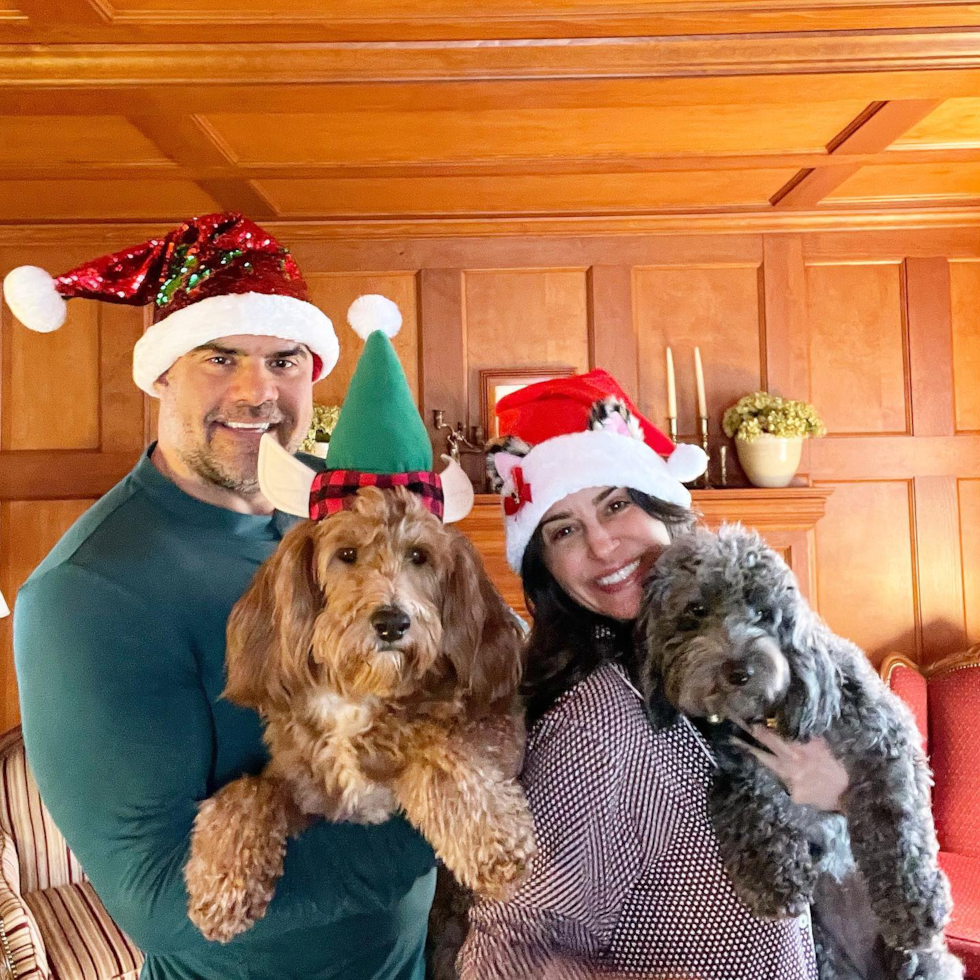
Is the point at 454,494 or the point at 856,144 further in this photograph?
the point at 856,144

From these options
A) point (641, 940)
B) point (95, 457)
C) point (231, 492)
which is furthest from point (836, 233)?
point (641, 940)

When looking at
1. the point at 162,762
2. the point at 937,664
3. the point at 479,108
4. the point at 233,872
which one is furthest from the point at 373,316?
the point at 937,664

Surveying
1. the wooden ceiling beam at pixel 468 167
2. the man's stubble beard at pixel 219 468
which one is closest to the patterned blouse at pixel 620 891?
the man's stubble beard at pixel 219 468

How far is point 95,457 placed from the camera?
552 centimetres

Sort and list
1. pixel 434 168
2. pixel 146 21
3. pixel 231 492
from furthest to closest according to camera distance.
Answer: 1. pixel 434 168
2. pixel 146 21
3. pixel 231 492

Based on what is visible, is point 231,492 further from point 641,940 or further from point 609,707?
point 641,940

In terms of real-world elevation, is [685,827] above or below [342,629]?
below

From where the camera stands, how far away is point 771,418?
17.4 ft

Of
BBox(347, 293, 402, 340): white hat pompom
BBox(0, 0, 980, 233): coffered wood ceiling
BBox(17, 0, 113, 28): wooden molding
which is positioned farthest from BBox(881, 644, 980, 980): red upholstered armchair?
BBox(17, 0, 113, 28): wooden molding

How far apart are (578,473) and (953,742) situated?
Result: 13.0 ft

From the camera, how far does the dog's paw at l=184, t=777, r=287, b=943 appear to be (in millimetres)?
1443

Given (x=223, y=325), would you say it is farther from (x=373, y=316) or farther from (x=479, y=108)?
(x=479, y=108)

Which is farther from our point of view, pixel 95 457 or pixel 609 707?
pixel 95 457

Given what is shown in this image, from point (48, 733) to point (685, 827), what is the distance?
39.4 inches
